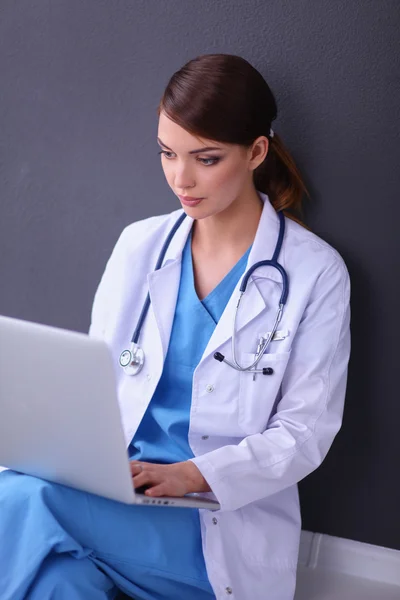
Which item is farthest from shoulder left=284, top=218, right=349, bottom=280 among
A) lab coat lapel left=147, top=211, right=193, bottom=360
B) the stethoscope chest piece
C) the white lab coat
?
the stethoscope chest piece

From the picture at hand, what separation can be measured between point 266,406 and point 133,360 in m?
0.29

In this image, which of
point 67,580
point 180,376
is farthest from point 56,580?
point 180,376

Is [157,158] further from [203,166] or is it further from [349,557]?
[349,557]

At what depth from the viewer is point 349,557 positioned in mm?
1974

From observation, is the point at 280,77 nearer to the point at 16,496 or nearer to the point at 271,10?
the point at 271,10

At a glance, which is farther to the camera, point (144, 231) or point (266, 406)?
point (144, 231)

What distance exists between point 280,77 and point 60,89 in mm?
545

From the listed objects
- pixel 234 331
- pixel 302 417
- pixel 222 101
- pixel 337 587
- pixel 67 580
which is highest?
pixel 222 101

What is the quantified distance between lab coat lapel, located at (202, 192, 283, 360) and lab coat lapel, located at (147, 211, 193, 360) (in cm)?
12

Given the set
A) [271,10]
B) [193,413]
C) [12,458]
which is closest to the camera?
[12,458]

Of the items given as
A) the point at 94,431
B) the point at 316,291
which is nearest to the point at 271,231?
the point at 316,291

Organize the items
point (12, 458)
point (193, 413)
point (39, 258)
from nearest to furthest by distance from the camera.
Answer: point (12, 458)
point (193, 413)
point (39, 258)

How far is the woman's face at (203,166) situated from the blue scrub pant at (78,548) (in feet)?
1.96

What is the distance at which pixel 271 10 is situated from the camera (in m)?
1.76
